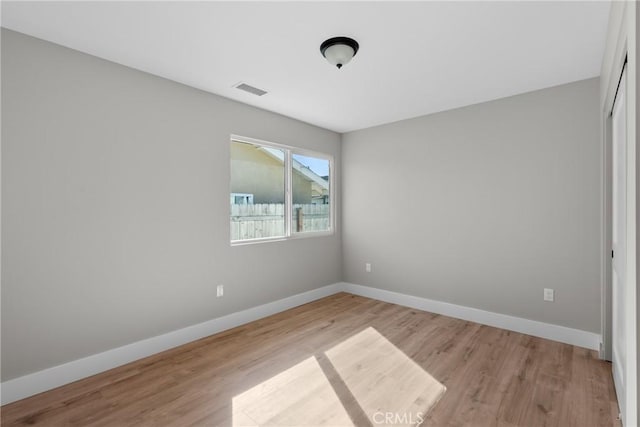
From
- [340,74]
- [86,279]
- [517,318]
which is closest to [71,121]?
[86,279]

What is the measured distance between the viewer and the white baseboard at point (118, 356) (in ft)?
6.99

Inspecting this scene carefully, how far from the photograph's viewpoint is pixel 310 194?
15.0ft

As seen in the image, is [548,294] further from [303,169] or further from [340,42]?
[303,169]

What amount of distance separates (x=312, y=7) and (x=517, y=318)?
11.8ft

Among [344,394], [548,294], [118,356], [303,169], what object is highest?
[303,169]

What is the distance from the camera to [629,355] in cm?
115

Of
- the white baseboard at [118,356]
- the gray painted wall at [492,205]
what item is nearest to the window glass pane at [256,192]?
the white baseboard at [118,356]

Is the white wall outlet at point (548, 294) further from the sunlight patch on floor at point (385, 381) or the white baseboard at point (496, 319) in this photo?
the sunlight patch on floor at point (385, 381)

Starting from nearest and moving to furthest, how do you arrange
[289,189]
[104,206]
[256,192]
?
[104,206]
[256,192]
[289,189]

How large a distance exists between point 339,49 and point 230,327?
3015mm

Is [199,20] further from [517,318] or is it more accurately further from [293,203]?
[517,318]

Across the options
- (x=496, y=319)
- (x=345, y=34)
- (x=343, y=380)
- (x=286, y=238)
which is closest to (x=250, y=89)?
(x=345, y=34)

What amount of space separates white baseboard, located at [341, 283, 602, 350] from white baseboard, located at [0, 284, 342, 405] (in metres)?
1.61

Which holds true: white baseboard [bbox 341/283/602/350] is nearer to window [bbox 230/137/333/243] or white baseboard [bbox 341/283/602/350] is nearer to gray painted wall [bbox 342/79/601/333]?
gray painted wall [bbox 342/79/601/333]
